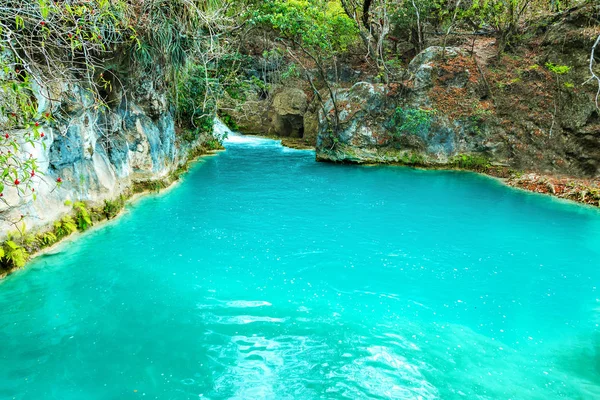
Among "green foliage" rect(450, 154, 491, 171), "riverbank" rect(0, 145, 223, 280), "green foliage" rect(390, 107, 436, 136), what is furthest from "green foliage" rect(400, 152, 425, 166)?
"riverbank" rect(0, 145, 223, 280)

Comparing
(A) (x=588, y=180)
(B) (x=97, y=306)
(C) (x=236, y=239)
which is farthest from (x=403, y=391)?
(A) (x=588, y=180)

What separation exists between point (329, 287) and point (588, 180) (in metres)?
12.9

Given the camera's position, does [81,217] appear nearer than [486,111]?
Yes

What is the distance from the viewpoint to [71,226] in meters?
7.93

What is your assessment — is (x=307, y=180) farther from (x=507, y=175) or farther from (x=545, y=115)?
(x=545, y=115)

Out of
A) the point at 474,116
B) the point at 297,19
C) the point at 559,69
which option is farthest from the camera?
the point at 474,116

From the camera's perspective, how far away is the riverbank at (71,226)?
21.5 ft

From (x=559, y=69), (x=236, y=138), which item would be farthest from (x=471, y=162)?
(x=236, y=138)

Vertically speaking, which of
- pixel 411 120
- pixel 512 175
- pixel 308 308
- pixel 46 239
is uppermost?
pixel 411 120

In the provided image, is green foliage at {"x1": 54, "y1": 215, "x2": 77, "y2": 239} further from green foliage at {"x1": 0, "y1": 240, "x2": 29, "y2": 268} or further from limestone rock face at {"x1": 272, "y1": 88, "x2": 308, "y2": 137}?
limestone rock face at {"x1": 272, "y1": 88, "x2": 308, "y2": 137}

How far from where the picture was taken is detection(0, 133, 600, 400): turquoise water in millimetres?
4301

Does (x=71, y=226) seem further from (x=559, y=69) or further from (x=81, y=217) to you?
(x=559, y=69)

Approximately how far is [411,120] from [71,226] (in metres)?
14.8

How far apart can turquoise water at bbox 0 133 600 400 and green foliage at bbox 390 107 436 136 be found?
8.09 metres
